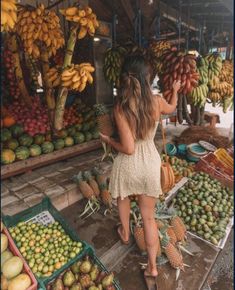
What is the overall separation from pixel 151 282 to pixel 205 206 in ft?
4.99

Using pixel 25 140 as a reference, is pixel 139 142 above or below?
above

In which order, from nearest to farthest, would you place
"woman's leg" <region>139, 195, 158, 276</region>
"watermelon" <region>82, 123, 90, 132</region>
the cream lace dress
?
the cream lace dress → "woman's leg" <region>139, 195, 158, 276</region> → "watermelon" <region>82, 123, 90, 132</region>

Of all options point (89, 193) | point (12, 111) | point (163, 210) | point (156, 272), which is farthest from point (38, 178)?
point (156, 272)

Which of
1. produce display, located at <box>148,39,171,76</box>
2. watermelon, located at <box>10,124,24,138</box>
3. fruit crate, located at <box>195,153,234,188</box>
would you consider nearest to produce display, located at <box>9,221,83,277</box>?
watermelon, located at <box>10,124,24,138</box>

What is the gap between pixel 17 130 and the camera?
10.8 ft

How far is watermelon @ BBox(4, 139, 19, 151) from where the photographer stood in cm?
314

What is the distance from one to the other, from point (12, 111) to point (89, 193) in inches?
59.9

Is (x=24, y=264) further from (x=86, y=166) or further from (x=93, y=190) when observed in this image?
(x=86, y=166)

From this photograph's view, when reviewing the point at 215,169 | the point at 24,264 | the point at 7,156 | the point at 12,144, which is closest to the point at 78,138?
the point at 12,144

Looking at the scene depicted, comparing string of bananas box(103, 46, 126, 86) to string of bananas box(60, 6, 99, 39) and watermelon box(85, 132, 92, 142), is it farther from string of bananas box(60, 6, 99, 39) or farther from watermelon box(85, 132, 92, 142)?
watermelon box(85, 132, 92, 142)

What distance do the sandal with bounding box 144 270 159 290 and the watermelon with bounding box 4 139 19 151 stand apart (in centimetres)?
221

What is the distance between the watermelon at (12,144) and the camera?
314 centimetres

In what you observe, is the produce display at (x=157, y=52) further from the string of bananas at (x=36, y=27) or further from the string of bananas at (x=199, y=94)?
the string of bananas at (x=36, y=27)

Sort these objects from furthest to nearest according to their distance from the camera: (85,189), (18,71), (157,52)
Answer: (157,52) → (85,189) → (18,71)
